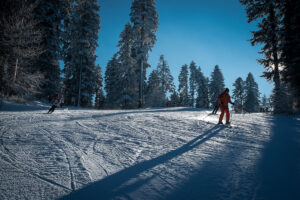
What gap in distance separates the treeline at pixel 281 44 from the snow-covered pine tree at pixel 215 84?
24.5 meters

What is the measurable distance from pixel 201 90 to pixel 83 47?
29.5m

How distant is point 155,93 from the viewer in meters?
31.2

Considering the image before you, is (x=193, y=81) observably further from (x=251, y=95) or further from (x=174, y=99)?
(x=251, y=95)

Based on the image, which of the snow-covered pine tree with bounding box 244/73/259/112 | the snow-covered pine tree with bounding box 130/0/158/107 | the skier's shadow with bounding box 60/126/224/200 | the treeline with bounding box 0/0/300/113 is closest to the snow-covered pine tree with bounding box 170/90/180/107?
the treeline with bounding box 0/0/300/113

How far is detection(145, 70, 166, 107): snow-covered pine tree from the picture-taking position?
99.3 feet

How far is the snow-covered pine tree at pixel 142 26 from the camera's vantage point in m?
19.1

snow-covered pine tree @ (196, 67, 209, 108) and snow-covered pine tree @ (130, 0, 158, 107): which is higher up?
snow-covered pine tree @ (130, 0, 158, 107)

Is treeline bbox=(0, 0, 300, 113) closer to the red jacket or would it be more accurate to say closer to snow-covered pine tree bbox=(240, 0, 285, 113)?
snow-covered pine tree bbox=(240, 0, 285, 113)

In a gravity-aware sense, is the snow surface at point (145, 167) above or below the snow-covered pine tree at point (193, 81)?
below

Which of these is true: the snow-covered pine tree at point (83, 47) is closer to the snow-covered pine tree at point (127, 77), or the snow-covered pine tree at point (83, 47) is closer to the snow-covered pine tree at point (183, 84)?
the snow-covered pine tree at point (127, 77)

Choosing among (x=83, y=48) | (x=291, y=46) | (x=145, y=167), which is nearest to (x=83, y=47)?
(x=83, y=48)

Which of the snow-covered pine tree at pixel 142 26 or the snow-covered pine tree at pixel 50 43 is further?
the snow-covered pine tree at pixel 142 26

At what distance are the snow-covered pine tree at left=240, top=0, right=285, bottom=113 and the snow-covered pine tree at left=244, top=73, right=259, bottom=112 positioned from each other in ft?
97.4

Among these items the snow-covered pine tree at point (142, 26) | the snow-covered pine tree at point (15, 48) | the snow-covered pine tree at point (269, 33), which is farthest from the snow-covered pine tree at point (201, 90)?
the snow-covered pine tree at point (15, 48)
